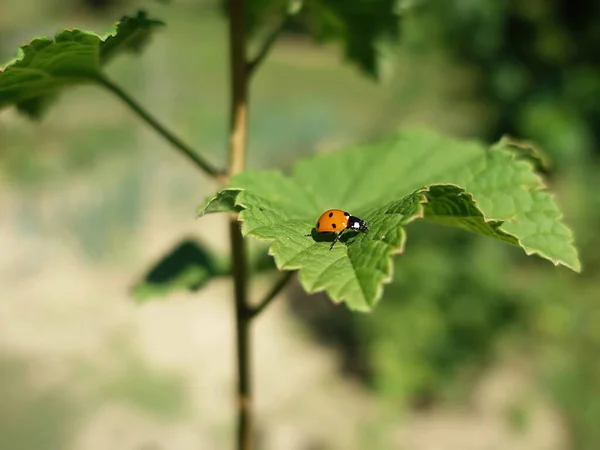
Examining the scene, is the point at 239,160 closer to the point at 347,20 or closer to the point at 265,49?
the point at 265,49

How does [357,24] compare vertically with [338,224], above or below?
above

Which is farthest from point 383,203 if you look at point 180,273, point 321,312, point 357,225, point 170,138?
point 321,312

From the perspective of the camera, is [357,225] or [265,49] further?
[265,49]

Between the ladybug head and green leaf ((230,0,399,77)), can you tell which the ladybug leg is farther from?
green leaf ((230,0,399,77))

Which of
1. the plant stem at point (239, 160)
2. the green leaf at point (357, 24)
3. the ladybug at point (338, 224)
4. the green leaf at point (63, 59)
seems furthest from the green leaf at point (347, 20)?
the ladybug at point (338, 224)

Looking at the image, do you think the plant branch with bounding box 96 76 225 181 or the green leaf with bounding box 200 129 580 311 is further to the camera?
the plant branch with bounding box 96 76 225 181

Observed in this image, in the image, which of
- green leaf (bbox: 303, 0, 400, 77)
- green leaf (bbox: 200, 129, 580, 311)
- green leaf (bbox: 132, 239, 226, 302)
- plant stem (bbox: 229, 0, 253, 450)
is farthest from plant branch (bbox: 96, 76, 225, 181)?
green leaf (bbox: 303, 0, 400, 77)
